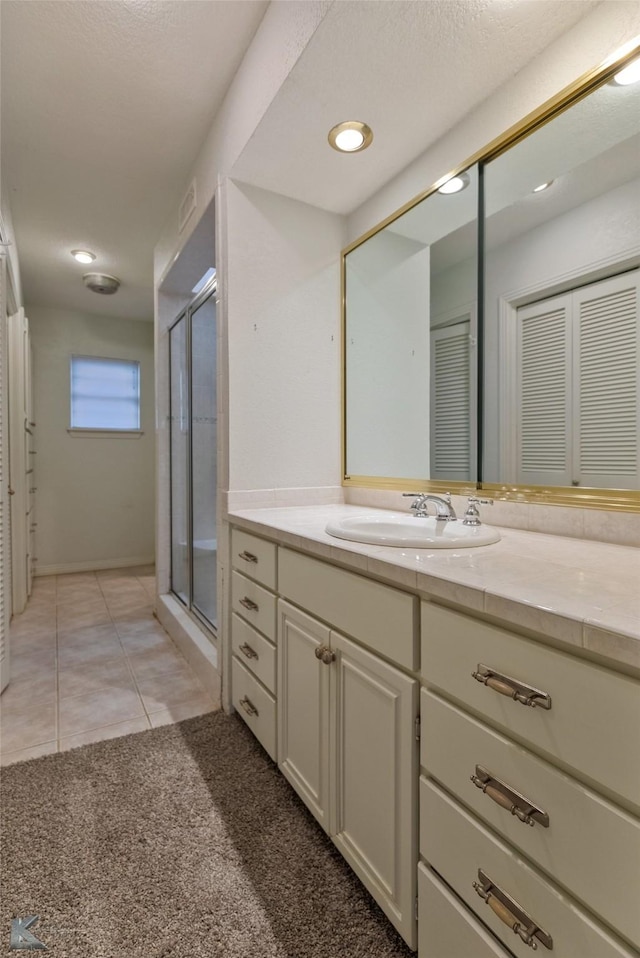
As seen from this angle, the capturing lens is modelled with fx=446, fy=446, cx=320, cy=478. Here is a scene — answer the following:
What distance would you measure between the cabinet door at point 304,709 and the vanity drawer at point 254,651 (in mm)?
76

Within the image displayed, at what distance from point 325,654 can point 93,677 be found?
5.46ft

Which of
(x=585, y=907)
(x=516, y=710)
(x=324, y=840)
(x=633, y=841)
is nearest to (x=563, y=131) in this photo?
(x=516, y=710)

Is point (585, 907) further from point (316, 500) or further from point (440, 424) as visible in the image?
point (316, 500)

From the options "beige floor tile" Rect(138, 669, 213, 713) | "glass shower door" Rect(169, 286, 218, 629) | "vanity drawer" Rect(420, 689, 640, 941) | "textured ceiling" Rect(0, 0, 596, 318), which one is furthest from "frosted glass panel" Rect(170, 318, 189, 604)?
"vanity drawer" Rect(420, 689, 640, 941)

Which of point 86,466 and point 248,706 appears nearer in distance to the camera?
point 248,706

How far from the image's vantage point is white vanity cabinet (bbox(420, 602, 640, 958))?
55cm

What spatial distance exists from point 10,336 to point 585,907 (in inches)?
138

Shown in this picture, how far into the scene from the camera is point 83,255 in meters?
3.13

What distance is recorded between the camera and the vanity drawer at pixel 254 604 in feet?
4.76

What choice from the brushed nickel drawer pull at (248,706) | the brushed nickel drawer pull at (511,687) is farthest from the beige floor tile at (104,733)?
the brushed nickel drawer pull at (511,687)

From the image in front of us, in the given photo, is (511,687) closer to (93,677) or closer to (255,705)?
(255,705)

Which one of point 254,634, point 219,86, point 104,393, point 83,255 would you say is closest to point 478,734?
point 254,634

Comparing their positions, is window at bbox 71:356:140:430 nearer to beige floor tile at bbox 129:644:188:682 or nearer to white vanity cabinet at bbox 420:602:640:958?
beige floor tile at bbox 129:644:188:682

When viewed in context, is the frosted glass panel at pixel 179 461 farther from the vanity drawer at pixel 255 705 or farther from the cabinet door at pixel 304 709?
the cabinet door at pixel 304 709
